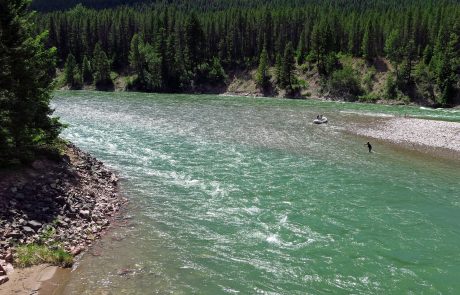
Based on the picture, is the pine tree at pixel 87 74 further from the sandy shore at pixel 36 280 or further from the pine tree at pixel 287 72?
the sandy shore at pixel 36 280

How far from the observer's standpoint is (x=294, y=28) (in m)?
148

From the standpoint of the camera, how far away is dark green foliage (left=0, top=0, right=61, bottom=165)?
23.9 m

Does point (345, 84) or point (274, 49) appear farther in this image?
point (274, 49)

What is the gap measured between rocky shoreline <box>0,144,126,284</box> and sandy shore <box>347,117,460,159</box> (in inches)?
1428

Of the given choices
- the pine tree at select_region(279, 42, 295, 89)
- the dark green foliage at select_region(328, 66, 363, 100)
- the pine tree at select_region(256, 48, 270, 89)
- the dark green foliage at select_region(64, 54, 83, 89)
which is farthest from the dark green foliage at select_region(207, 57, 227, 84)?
the dark green foliage at select_region(64, 54, 83, 89)

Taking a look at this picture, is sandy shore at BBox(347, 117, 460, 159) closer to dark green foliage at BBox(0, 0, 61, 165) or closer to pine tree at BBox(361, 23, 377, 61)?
dark green foliage at BBox(0, 0, 61, 165)

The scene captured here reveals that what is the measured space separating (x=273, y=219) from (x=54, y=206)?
1256 centimetres

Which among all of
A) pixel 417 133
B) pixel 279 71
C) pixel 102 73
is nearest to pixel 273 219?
pixel 417 133

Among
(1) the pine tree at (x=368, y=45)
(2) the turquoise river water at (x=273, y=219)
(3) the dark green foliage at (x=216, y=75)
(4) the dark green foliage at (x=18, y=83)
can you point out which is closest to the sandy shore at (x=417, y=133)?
(2) the turquoise river water at (x=273, y=219)

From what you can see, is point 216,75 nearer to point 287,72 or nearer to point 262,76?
point 262,76

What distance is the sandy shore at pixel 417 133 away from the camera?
1889 inches

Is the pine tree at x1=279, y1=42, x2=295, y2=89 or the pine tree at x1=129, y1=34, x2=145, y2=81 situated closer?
the pine tree at x1=279, y1=42, x2=295, y2=89

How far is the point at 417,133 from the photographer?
5519 cm

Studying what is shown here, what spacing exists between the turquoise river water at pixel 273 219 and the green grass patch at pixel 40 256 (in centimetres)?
70
